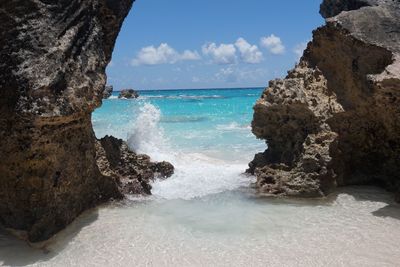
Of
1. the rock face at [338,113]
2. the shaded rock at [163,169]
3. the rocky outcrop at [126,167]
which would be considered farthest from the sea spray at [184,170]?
the rock face at [338,113]

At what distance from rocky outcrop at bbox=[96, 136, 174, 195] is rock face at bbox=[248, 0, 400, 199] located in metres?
1.77

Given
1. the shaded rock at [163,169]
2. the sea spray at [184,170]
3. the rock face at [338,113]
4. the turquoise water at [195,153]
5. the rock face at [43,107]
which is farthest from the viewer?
the shaded rock at [163,169]

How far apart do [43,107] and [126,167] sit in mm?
2681

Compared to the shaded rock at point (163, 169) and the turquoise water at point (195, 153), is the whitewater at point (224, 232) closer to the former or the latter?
the turquoise water at point (195, 153)

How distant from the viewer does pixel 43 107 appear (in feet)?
15.9

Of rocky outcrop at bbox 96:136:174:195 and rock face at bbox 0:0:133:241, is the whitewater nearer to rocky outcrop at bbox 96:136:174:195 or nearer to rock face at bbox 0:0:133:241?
rocky outcrop at bbox 96:136:174:195

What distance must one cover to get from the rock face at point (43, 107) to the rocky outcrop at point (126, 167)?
0.90m

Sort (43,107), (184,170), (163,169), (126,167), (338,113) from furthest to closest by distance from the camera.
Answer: (184,170) → (163,169) → (126,167) → (338,113) → (43,107)

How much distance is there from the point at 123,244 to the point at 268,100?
359 centimetres

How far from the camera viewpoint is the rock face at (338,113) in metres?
6.66

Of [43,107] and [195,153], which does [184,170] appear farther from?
[43,107]

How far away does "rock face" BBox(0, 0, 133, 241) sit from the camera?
489cm

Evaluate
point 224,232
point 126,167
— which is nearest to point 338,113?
point 224,232

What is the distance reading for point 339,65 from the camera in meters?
7.23
